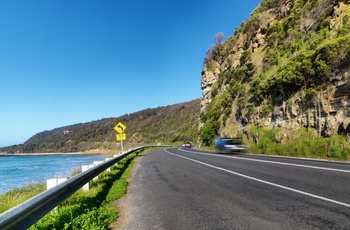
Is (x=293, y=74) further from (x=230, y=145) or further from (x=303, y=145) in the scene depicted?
(x=230, y=145)

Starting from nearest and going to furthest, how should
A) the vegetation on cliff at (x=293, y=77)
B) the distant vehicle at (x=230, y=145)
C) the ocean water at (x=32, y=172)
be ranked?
1. the ocean water at (x=32, y=172)
2. the vegetation on cliff at (x=293, y=77)
3. the distant vehicle at (x=230, y=145)

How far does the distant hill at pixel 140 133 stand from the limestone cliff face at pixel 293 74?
5862 cm

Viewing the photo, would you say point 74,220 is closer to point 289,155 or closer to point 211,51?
point 289,155

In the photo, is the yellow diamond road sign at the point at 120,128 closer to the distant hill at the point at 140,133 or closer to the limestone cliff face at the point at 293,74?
the limestone cliff face at the point at 293,74

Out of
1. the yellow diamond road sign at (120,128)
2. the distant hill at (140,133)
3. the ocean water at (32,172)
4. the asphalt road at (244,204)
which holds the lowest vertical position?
the asphalt road at (244,204)

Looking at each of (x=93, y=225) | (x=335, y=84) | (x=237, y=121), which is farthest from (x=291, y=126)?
(x=93, y=225)

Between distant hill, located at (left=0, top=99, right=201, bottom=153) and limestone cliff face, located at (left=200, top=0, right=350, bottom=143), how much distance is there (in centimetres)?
5862

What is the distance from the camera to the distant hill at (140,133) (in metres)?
115

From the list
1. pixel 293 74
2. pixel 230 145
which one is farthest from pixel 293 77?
pixel 230 145

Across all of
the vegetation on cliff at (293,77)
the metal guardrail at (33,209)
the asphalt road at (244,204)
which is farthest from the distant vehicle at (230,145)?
the metal guardrail at (33,209)

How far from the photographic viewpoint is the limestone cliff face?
19.1 metres

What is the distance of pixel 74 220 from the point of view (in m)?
5.11

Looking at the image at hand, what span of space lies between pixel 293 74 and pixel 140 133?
11721cm

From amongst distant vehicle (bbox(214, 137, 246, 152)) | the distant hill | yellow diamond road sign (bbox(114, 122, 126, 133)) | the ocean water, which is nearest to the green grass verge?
distant vehicle (bbox(214, 137, 246, 152))
